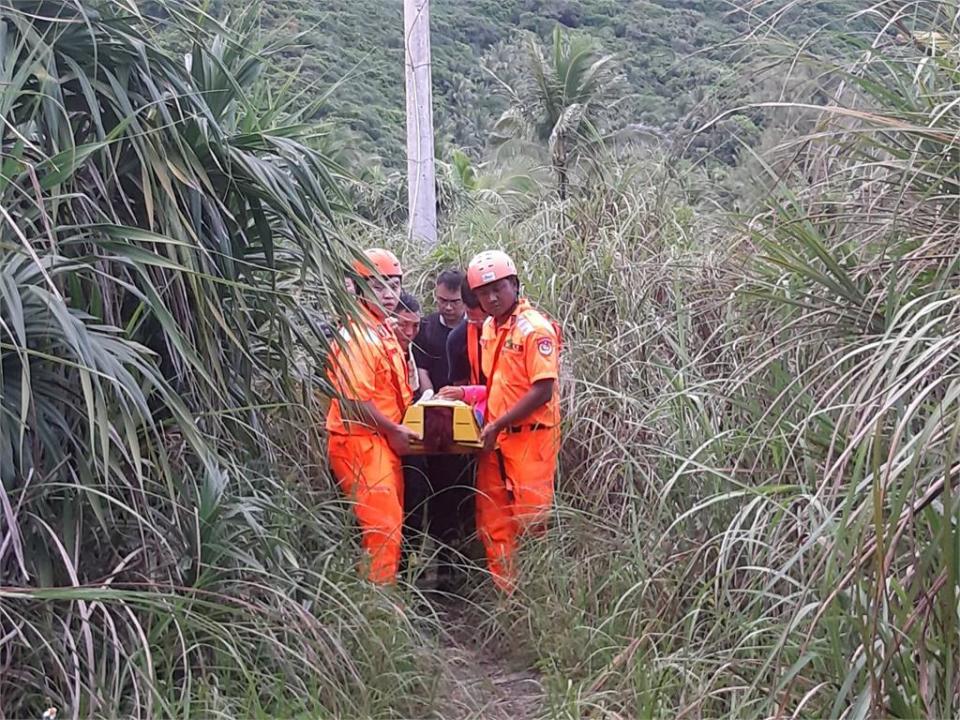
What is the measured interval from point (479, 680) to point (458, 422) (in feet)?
4.64

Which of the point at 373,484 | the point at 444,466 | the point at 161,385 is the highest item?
the point at 161,385

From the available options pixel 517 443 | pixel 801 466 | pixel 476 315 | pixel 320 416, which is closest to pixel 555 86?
pixel 476 315

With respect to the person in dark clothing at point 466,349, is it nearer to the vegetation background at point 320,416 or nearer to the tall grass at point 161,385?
the vegetation background at point 320,416

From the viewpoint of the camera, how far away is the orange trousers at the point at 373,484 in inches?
222

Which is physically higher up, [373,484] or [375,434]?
[375,434]

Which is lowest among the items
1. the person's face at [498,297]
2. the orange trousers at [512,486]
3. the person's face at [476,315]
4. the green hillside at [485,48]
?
the orange trousers at [512,486]

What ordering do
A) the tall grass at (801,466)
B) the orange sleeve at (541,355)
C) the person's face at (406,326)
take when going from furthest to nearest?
1. the person's face at (406,326)
2. the orange sleeve at (541,355)
3. the tall grass at (801,466)

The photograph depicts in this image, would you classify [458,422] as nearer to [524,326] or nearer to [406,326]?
[524,326]

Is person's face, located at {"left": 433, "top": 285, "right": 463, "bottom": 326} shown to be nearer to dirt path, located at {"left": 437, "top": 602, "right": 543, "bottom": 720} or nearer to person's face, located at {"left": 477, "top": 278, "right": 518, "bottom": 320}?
person's face, located at {"left": 477, "top": 278, "right": 518, "bottom": 320}

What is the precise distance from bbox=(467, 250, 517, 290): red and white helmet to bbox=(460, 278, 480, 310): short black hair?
5.4 inches

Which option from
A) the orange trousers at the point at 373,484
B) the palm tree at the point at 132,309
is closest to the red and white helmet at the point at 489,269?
the orange trousers at the point at 373,484

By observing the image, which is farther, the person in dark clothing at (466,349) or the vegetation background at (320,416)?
the person in dark clothing at (466,349)

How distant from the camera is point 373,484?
5770 millimetres

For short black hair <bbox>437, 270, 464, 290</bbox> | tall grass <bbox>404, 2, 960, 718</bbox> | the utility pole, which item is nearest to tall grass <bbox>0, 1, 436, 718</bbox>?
tall grass <bbox>404, 2, 960, 718</bbox>
